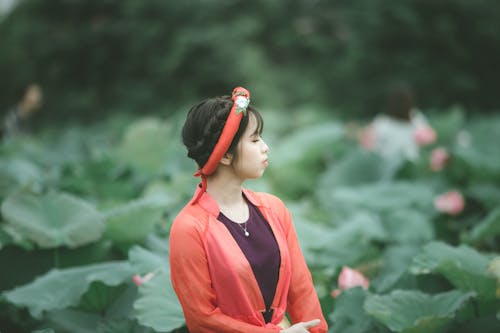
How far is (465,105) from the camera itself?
9555mm

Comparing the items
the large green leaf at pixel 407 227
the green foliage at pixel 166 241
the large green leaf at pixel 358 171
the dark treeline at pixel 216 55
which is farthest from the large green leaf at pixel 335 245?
the dark treeline at pixel 216 55

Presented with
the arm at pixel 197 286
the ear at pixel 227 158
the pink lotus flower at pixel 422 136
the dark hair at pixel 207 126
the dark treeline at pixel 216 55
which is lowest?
the arm at pixel 197 286

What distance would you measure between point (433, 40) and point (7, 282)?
7.80 meters

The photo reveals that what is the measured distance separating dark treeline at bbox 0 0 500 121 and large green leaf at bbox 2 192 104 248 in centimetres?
545

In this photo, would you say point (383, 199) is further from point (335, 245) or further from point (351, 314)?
point (351, 314)

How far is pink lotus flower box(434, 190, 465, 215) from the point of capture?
13.1 feet

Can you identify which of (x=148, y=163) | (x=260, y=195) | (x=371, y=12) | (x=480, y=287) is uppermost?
(x=371, y=12)

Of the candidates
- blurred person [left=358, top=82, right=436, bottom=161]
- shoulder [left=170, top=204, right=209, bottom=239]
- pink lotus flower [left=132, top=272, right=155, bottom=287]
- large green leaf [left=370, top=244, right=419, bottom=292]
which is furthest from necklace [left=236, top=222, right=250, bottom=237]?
Answer: blurred person [left=358, top=82, right=436, bottom=161]

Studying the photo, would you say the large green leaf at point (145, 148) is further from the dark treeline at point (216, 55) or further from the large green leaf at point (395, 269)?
the dark treeline at point (216, 55)

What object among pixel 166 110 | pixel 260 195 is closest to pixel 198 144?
pixel 260 195

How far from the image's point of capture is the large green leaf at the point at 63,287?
229cm

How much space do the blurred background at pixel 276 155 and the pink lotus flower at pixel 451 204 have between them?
2cm

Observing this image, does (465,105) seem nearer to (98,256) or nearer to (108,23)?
(108,23)

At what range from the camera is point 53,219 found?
2.85 m
